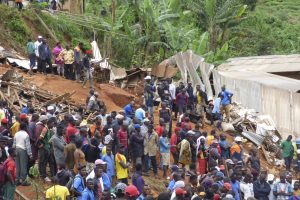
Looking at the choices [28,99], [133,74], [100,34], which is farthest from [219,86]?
[28,99]

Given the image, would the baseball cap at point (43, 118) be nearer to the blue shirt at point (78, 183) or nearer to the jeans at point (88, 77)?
the blue shirt at point (78, 183)

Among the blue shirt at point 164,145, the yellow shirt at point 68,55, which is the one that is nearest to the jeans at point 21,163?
the blue shirt at point 164,145

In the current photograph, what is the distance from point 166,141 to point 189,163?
70 centimetres

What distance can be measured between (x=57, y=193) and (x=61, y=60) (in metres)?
11.1

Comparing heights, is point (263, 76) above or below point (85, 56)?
below

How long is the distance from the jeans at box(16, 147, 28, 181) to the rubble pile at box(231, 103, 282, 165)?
399 inches

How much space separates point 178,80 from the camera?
1006 inches

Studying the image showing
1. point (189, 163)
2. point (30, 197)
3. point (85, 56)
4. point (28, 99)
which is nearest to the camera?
point (30, 197)

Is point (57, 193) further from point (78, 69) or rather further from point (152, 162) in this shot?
point (78, 69)

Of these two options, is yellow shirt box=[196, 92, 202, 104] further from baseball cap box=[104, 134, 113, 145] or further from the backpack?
the backpack

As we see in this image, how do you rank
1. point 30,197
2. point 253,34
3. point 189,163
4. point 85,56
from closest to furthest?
point 30,197 < point 189,163 < point 85,56 < point 253,34

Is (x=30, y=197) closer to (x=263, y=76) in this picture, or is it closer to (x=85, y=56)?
(x=85, y=56)

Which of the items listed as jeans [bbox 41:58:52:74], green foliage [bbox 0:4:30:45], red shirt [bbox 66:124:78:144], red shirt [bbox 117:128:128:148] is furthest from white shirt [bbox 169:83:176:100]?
green foliage [bbox 0:4:30:45]

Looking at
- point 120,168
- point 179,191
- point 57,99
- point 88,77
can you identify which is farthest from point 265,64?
point 179,191
